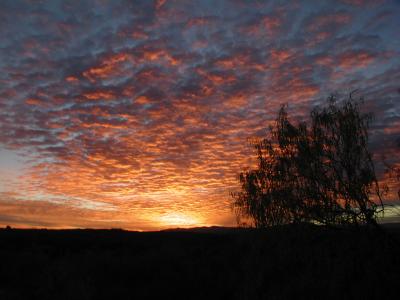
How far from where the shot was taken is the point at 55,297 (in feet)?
36.3

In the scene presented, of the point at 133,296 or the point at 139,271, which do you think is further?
the point at 139,271

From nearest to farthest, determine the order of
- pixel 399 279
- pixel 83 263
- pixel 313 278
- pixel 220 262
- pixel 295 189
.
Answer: pixel 399 279
pixel 313 278
pixel 295 189
pixel 83 263
pixel 220 262

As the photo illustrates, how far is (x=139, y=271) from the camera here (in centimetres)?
1730

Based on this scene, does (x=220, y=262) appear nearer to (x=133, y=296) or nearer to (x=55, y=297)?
(x=133, y=296)

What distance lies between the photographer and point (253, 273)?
1284cm

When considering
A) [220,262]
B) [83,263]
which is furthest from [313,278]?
[83,263]

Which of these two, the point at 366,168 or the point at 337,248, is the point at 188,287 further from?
the point at 366,168

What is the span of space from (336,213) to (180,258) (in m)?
10.2

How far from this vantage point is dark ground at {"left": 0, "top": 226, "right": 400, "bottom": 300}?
33.1ft

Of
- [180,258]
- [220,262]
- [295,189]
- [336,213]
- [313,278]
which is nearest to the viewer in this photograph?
[313,278]

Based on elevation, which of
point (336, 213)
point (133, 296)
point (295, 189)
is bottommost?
point (133, 296)

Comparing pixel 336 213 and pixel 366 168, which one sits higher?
pixel 366 168

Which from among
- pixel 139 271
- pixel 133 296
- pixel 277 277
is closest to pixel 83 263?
pixel 139 271

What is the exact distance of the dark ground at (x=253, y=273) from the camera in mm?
10086
